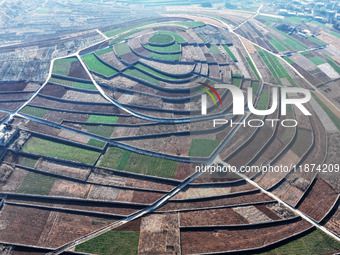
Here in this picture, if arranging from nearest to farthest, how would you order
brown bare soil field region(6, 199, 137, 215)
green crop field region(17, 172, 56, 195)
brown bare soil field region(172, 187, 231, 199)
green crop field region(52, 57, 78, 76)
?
brown bare soil field region(6, 199, 137, 215) < brown bare soil field region(172, 187, 231, 199) < green crop field region(17, 172, 56, 195) < green crop field region(52, 57, 78, 76)

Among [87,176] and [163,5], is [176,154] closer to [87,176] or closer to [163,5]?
[87,176]

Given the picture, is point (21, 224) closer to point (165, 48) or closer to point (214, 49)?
point (165, 48)

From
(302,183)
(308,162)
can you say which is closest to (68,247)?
(302,183)

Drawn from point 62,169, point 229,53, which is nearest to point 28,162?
point 62,169

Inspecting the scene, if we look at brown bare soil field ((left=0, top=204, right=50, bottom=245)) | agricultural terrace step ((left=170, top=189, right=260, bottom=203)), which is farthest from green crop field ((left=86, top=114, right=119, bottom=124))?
agricultural terrace step ((left=170, top=189, right=260, bottom=203))

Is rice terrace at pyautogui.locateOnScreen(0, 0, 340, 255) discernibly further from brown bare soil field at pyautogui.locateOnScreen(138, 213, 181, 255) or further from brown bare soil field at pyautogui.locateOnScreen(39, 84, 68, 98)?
brown bare soil field at pyautogui.locateOnScreen(39, 84, 68, 98)

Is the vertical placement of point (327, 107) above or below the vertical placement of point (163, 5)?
below
